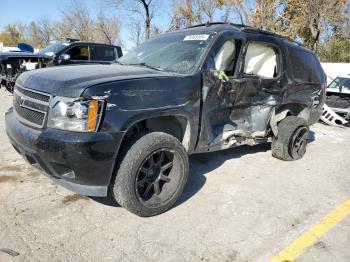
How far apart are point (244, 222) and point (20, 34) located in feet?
293

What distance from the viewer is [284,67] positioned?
5.27 m

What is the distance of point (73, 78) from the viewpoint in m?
3.14

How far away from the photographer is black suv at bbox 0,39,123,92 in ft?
35.2

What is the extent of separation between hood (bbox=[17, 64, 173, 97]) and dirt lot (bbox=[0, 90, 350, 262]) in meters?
1.24

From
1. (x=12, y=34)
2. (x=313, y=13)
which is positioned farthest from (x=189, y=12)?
(x=12, y=34)

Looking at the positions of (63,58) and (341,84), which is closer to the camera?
(63,58)

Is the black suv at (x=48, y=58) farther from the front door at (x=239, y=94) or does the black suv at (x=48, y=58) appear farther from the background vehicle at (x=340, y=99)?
the background vehicle at (x=340, y=99)

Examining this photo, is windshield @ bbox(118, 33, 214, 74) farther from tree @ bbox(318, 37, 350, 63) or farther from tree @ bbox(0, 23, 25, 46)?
tree @ bbox(0, 23, 25, 46)

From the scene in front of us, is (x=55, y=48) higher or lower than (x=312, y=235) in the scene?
higher

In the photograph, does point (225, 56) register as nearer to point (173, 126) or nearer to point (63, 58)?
point (173, 126)

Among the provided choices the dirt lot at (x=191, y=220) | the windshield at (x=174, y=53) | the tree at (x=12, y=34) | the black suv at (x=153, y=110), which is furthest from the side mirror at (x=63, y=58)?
the tree at (x=12, y=34)

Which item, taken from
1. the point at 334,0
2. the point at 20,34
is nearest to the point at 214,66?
the point at 334,0

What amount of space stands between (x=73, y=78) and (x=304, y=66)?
4.07 metres

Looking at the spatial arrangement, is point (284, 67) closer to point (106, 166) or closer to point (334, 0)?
point (106, 166)
